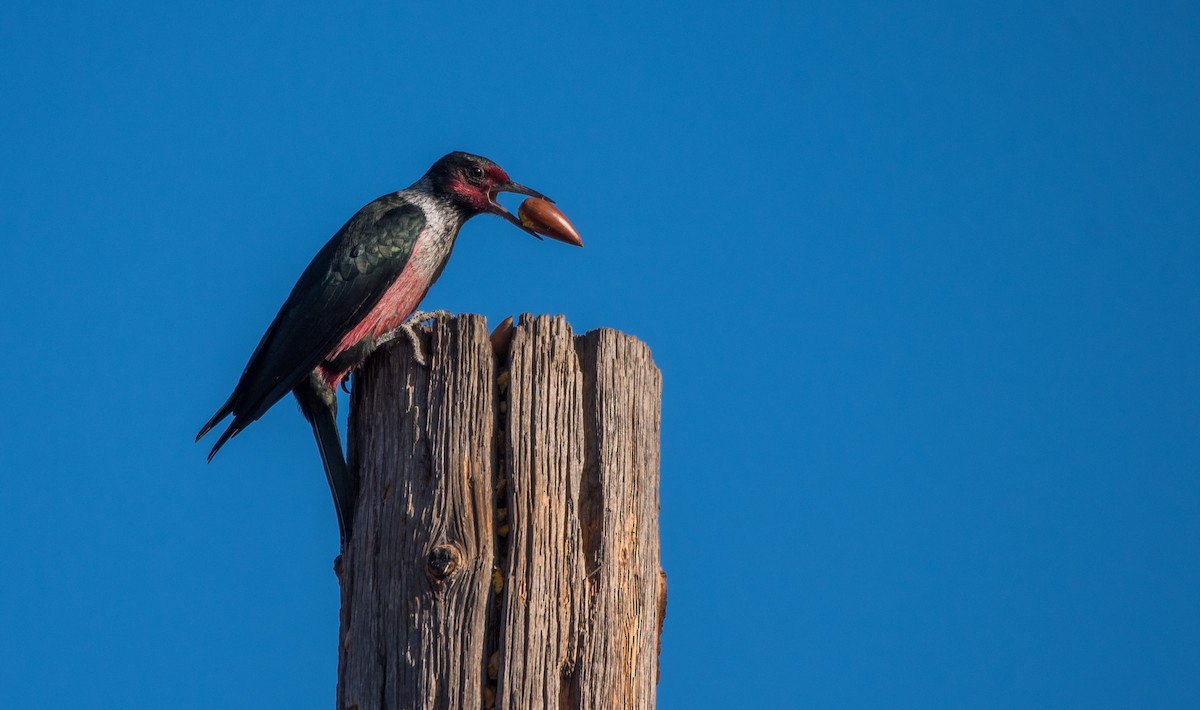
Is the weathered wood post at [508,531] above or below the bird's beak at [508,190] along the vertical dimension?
below

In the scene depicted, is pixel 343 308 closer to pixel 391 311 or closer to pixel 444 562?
pixel 391 311

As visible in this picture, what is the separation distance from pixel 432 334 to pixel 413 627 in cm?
81

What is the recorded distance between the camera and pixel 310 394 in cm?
404

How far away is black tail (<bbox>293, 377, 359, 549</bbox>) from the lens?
10.6ft

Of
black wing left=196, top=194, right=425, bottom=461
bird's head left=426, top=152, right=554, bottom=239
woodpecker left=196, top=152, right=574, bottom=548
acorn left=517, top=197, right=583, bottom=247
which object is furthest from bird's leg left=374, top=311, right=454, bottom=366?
bird's head left=426, top=152, right=554, bottom=239

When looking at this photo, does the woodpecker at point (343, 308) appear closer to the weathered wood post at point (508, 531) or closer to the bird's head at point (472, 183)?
the bird's head at point (472, 183)

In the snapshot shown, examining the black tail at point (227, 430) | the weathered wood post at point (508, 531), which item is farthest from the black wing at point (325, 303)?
the weathered wood post at point (508, 531)

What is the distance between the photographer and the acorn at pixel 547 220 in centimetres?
455

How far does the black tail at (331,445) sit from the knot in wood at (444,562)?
19.4 inches

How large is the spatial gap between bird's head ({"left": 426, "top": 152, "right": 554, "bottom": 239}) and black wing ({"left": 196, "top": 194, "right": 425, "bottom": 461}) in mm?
321

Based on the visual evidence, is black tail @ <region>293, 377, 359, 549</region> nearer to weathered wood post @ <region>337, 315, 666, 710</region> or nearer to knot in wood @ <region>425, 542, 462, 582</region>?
weathered wood post @ <region>337, 315, 666, 710</region>

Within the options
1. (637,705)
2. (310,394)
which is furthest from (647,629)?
(310,394)

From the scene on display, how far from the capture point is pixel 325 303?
4141 millimetres

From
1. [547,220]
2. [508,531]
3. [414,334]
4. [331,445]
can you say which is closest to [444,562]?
[508,531]
